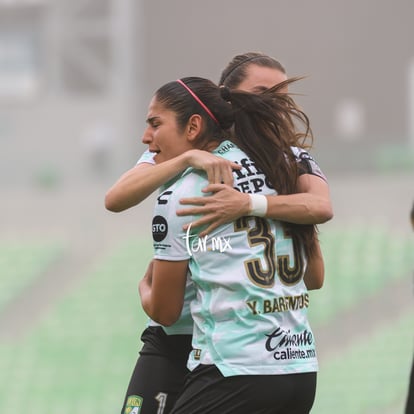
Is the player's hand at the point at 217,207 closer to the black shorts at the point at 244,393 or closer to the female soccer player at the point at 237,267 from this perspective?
the female soccer player at the point at 237,267

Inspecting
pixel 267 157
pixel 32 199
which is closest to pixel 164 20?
pixel 32 199

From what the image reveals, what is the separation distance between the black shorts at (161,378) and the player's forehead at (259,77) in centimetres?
89

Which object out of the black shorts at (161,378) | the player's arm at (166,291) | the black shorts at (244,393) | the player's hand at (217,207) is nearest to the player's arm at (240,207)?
the player's hand at (217,207)

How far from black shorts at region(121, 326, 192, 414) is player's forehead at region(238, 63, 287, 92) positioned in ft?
2.92

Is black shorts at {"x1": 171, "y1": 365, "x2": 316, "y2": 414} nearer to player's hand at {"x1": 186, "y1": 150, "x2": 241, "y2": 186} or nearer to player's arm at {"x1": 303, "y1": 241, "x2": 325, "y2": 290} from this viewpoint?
player's arm at {"x1": 303, "y1": 241, "x2": 325, "y2": 290}

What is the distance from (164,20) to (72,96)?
337 centimetres

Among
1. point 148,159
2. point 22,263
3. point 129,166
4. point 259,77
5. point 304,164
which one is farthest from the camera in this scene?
point 129,166

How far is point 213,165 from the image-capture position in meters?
2.69

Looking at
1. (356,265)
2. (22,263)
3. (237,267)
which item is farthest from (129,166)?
(237,267)

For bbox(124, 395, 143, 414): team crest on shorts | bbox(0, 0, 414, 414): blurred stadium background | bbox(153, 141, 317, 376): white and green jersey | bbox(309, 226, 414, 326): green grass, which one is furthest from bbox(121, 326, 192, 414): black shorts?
bbox(309, 226, 414, 326): green grass

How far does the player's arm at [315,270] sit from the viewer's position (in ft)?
9.61

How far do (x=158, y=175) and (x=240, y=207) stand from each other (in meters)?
0.30

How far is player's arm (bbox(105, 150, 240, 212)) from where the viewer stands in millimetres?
2705

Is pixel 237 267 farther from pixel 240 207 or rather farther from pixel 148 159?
pixel 148 159
